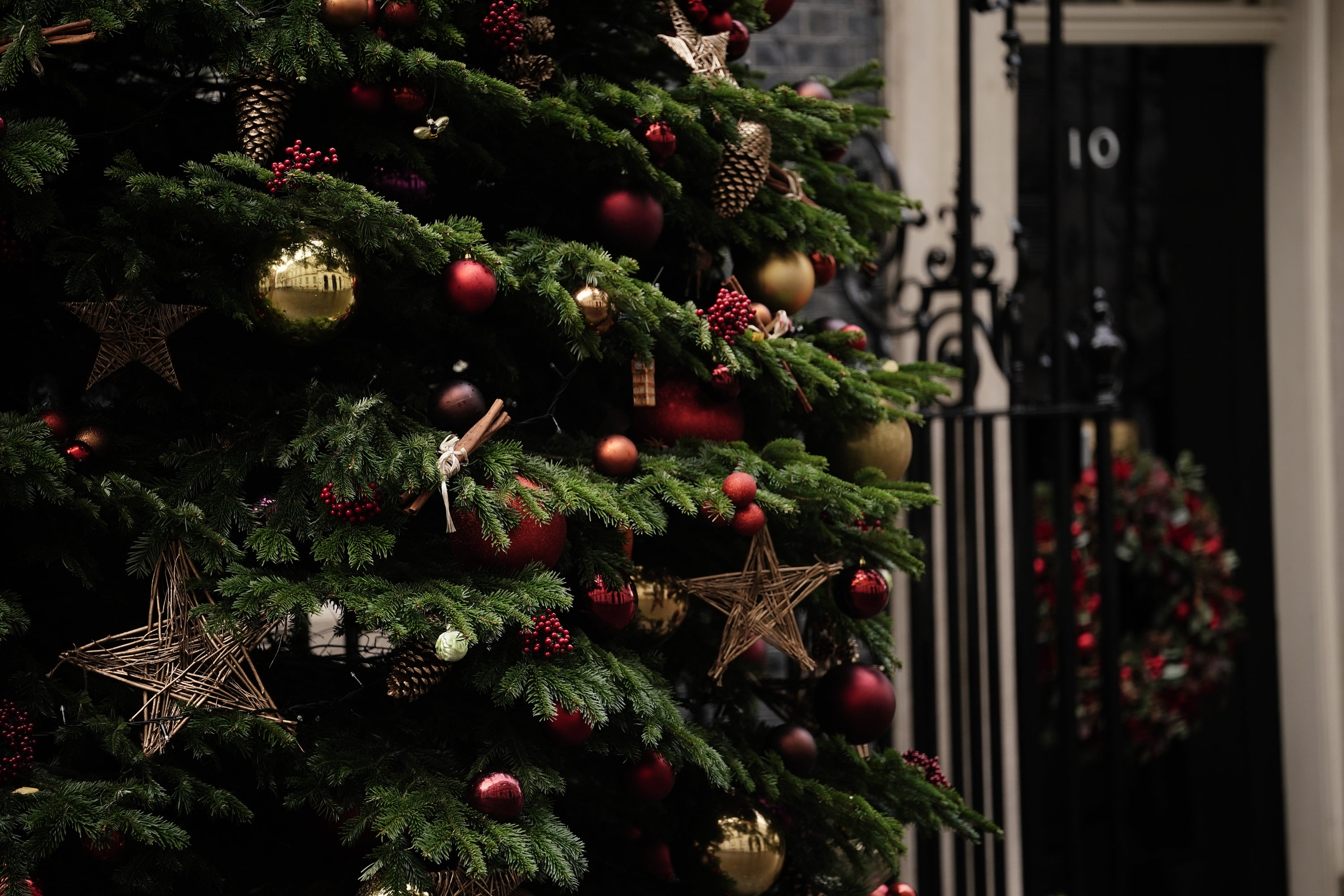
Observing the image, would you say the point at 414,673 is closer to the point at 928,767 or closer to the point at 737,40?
the point at 928,767

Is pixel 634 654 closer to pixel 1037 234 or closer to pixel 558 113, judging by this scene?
pixel 558 113

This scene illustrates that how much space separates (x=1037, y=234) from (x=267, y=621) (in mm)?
2788

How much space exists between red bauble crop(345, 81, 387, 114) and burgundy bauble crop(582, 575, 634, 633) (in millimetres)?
590

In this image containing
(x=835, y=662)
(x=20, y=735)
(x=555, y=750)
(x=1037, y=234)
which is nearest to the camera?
(x=20, y=735)

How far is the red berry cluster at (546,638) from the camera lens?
4.07ft

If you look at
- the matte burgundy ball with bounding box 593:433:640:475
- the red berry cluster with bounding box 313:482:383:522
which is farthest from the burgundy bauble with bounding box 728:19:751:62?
the red berry cluster with bounding box 313:482:383:522

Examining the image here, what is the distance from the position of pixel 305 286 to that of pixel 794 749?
85 centimetres

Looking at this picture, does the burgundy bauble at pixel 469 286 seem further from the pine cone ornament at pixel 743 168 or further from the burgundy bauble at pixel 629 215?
the pine cone ornament at pixel 743 168

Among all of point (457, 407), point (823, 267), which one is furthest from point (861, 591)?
point (457, 407)

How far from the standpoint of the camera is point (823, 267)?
1.69 m

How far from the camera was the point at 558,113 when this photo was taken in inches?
53.1

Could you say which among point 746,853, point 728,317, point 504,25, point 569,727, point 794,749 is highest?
point 504,25

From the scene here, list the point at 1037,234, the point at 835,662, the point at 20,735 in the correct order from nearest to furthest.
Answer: the point at 20,735, the point at 835,662, the point at 1037,234

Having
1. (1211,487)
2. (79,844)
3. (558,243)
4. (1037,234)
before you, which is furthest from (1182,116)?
(79,844)
